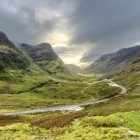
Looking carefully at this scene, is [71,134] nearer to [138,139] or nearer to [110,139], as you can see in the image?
[110,139]

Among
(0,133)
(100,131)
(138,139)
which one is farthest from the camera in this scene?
(0,133)

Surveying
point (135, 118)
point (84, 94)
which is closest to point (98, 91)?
point (84, 94)

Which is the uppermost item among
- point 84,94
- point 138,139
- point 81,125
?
point 84,94

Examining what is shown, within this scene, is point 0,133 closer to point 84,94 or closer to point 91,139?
point 91,139

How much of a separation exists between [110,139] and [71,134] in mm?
4946

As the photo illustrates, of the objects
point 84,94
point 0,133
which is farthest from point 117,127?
point 84,94

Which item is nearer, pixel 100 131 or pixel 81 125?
pixel 100 131

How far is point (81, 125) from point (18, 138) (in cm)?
744

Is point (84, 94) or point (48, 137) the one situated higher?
point (84, 94)

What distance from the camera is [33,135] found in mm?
32875

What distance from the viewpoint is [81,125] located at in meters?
33.9

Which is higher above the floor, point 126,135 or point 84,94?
point 84,94

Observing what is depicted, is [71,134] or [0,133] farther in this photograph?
[0,133]

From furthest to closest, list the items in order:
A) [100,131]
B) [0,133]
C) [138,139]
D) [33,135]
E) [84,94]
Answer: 1. [84,94]
2. [0,133]
3. [33,135]
4. [100,131]
5. [138,139]
